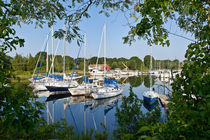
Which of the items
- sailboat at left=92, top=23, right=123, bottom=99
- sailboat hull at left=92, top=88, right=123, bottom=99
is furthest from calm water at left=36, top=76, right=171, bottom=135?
sailboat at left=92, top=23, right=123, bottom=99

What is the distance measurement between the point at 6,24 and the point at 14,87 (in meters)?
0.83

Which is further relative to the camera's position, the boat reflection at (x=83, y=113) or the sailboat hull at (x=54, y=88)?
the sailboat hull at (x=54, y=88)

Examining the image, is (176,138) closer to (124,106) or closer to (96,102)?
(124,106)

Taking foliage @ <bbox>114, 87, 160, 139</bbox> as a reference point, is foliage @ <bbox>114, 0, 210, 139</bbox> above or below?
above

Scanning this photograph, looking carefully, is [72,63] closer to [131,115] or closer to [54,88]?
[54,88]

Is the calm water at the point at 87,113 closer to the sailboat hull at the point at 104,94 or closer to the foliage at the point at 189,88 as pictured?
the sailboat hull at the point at 104,94

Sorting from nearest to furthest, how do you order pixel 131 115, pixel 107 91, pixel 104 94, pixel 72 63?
1. pixel 131 115
2. pixel 104 94
3. pixel 107 91
4. pixel 72 63

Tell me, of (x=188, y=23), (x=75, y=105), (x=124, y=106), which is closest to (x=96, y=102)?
(x=75, y=105)

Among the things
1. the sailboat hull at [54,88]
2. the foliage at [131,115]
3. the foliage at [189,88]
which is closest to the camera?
the foliage at [189,88]

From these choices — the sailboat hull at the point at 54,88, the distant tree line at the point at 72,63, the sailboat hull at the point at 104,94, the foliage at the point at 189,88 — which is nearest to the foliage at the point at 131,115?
the foliage at the point at 189,88

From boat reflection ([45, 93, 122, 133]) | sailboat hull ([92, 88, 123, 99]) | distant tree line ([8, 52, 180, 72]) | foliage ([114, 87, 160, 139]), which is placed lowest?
boat reflection ([45, 93, 122, 133])

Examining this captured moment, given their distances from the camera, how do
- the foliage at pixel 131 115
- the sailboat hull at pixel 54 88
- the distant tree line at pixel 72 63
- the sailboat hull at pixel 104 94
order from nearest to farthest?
the foliage at pixel 131 115, the sailboat hull at pixel 104 94, the sailboat hull at pixel 54 88, the distant tree line at pixel 72 63

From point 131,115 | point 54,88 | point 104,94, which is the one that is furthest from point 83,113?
point 131,115

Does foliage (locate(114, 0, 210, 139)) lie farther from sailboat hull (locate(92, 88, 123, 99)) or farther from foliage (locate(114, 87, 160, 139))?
sailboat hull (locate(92, 88, 123, 99))
